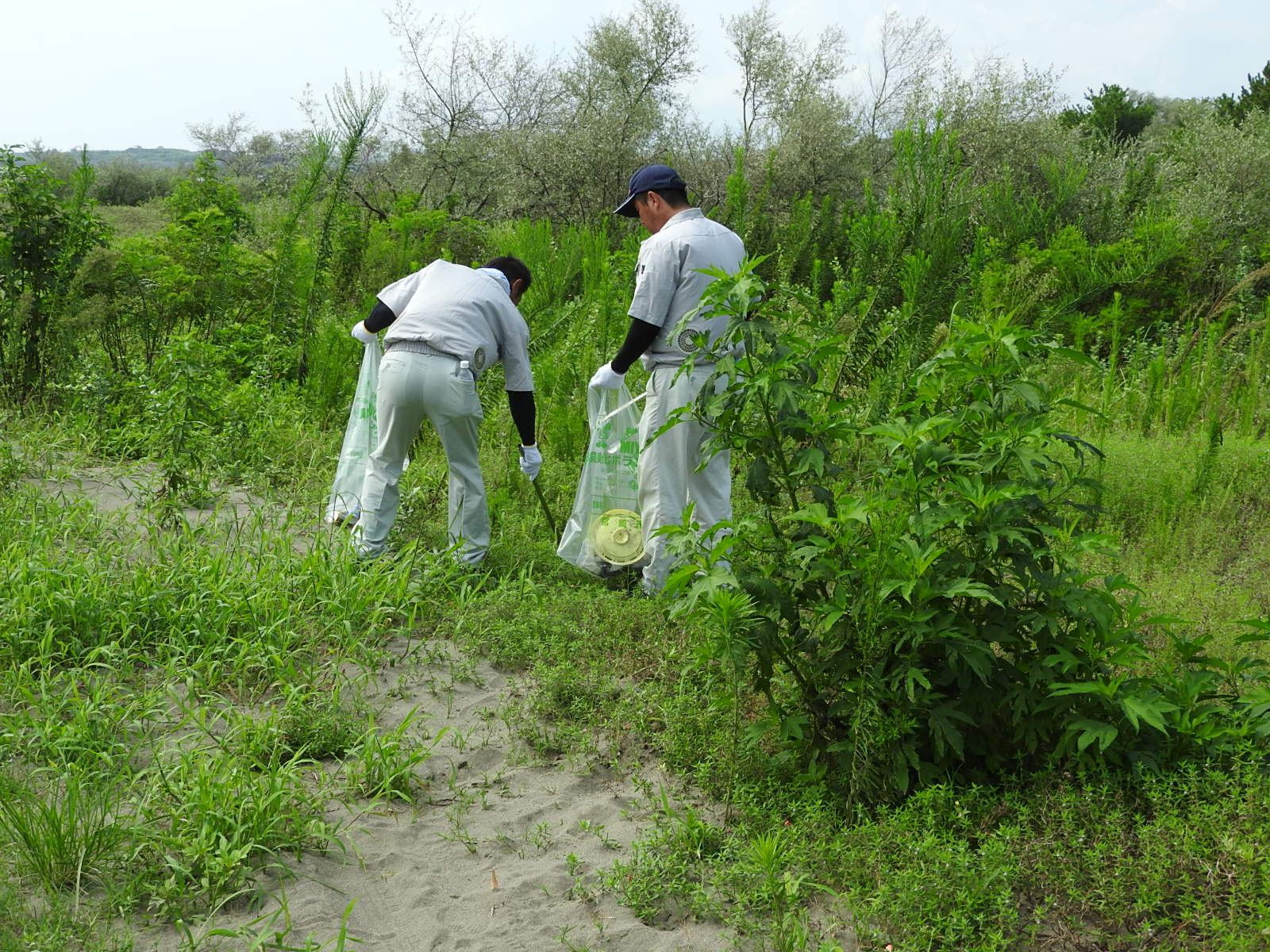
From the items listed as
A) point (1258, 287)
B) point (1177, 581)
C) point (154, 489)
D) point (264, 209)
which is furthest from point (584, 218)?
point (1177, 581)

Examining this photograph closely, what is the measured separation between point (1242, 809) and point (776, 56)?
1056 inches

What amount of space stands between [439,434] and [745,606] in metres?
2.69

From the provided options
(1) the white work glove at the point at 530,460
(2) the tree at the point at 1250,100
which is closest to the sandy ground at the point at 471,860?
(1) the white work glove at the point at 530,460

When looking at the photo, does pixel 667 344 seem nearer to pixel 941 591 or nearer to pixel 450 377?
pixel 450 377

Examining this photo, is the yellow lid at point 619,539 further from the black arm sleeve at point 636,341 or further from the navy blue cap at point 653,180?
the navy blue cap at point 653,180

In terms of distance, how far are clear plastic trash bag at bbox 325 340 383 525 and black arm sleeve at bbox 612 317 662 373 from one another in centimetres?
152

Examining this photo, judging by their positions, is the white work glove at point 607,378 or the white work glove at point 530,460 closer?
the white work glove at point 607,378

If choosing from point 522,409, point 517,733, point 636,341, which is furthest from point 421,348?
point 517,733

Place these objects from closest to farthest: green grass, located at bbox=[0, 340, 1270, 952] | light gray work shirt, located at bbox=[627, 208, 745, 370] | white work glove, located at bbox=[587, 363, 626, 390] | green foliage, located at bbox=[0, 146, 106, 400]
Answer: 1. green grass, located at bbox=[0, 340, 1270, 952]
2. light gray work shirt, located at bbox=[627, 208, 745, 370]
3. white work glove, located at bbox=[587, 363, 626, 390]
4. green foliage, located at bbox=[0, 146, 106, 400]

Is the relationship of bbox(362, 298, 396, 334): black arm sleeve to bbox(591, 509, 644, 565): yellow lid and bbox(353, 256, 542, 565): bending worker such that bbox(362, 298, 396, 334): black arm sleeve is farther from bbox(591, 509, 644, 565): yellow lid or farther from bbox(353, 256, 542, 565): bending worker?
bbox(591, 509, 644, 565): yellow lid

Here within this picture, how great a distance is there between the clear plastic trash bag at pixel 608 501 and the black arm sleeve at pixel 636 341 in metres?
0.29

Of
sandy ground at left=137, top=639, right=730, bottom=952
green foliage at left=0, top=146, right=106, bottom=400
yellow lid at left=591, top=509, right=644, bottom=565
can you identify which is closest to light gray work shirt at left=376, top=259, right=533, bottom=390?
yellow lid at left=591, top=509, right=644, bottom=565

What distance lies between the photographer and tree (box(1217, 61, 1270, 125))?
2320 centimetres

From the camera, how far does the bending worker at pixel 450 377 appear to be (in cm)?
497
